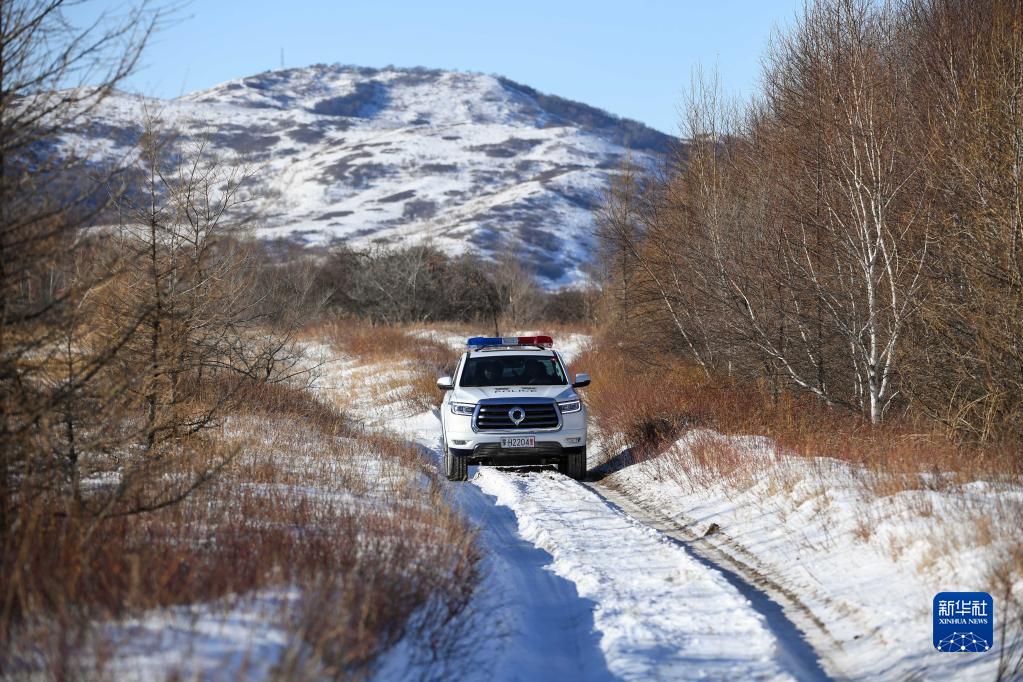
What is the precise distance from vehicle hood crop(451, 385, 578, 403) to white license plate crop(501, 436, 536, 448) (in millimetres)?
569

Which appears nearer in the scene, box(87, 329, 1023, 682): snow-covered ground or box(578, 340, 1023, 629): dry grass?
box(87, 329, 1023, 682): snow-covered ground

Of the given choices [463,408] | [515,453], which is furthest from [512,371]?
[515,453]

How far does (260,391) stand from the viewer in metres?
17.2

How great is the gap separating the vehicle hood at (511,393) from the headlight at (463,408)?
6cm

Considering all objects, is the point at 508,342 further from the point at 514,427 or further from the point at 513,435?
the point at 513,435

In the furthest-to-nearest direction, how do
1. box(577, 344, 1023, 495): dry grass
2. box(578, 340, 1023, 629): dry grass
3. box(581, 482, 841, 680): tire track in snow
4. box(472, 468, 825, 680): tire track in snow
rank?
1. box(577, 344, 1023, 495): dry grass
2. box(578, 340, 1023, 629): dry grass
3. box(581, 482, 841, 680): tire track in snow
4. box(472, 468, 825, 680): tire track in snow

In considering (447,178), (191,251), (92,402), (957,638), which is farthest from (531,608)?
(447,178)

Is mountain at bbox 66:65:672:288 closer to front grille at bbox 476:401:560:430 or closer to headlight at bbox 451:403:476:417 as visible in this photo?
headlight at bbox 451:403:476:417

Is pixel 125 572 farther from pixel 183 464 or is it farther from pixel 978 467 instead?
pixel 978 467

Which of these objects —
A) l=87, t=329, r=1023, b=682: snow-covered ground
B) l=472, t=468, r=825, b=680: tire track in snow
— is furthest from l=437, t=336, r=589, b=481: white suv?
l=472, t=468, r=825, b=680: tire track in snow

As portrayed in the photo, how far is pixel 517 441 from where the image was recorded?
12.8m

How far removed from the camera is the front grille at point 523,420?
1291 centimetres

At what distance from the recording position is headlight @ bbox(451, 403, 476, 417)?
1296cm

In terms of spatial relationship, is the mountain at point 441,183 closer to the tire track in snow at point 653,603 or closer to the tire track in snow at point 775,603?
the tire track in snow at point 653,603
